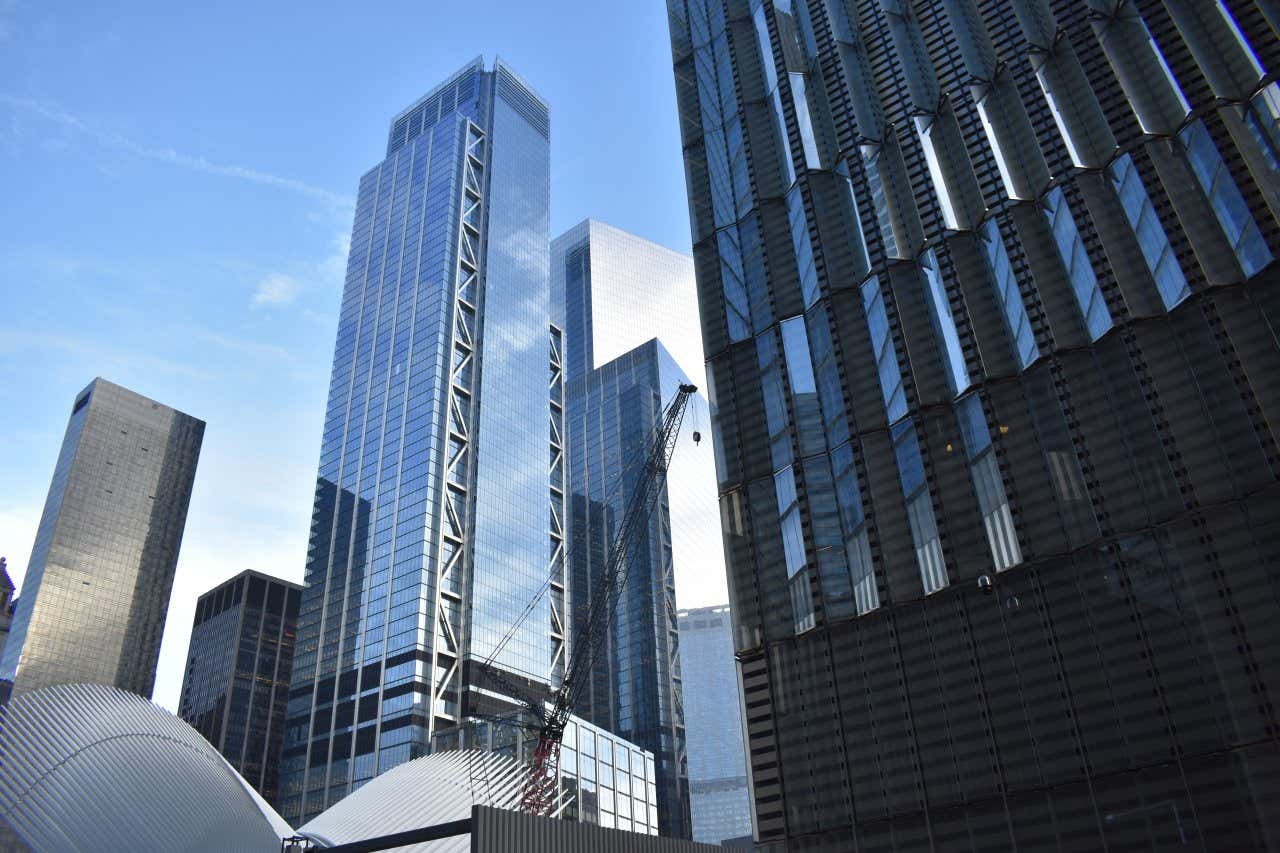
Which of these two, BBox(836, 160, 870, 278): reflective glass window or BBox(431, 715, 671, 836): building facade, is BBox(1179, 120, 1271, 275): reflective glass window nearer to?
BBox(836, 160, 870, 278): reflective glass window

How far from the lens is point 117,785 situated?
45875mm

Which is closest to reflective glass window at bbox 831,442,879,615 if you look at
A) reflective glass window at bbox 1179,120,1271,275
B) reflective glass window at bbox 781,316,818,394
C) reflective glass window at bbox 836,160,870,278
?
reflective glass window at bbox 781,316,818,394

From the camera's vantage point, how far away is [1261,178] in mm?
28578

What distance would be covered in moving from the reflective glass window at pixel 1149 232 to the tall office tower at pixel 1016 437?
0.12 metres

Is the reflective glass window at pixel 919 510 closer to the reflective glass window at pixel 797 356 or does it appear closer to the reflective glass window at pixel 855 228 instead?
the reflective glass window at pixel 797 356

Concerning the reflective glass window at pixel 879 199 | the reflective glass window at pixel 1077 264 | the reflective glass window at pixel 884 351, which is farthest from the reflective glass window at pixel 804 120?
the reflective glass window at pixel 1077 264

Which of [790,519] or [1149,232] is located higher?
[1149,232]

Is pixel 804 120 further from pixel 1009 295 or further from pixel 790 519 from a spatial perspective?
pixel 790 519

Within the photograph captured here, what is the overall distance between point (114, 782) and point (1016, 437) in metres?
43.4

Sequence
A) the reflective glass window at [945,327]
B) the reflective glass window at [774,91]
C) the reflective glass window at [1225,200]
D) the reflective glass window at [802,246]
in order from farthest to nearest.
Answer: the reflective glass window at [774,91] < the reflective glass window at [802,246] < the reflective glass window at [945,327] < the reflective glass window at [1225,200]

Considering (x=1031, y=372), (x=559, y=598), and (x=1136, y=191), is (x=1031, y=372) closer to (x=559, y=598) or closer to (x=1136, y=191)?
(x=1136, y=191)

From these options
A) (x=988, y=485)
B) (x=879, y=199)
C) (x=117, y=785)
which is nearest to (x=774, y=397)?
(x=879, y=199)

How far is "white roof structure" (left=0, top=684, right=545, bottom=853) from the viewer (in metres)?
42.2

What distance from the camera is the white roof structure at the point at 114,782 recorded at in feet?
138
